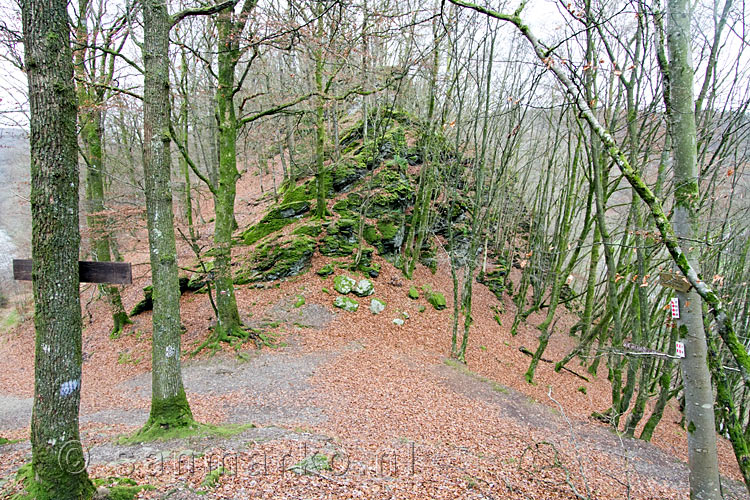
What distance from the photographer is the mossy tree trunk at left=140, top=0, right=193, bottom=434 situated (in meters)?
4.30

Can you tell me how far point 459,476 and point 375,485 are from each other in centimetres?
112

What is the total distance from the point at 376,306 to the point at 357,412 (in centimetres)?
552

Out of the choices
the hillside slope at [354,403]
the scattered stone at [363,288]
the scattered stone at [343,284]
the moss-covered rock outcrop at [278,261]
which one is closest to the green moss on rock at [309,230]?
the hillside slope at [354,403]


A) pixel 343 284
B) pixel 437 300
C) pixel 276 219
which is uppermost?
pixel 276 219

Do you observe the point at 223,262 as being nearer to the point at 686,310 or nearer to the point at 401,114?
the point at 686,310

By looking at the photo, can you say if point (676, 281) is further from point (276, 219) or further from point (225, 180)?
point (276, 219)

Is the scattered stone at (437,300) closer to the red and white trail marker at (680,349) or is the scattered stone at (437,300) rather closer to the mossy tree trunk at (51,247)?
the red and white trail marker at (680,349)

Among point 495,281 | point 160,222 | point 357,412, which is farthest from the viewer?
point 495,281

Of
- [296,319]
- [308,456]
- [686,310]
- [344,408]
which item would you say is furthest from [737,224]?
[296,319]

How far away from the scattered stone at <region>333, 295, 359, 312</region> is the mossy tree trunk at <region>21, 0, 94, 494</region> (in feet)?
29.1

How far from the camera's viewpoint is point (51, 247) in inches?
105

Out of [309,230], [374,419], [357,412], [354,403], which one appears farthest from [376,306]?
[374,419]

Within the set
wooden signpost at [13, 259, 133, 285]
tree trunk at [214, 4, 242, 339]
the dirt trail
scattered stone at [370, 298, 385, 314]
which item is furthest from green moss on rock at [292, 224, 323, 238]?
wooden signpost at [13, 259, 133, 285]

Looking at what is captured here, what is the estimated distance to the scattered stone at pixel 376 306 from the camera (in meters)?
11.7
